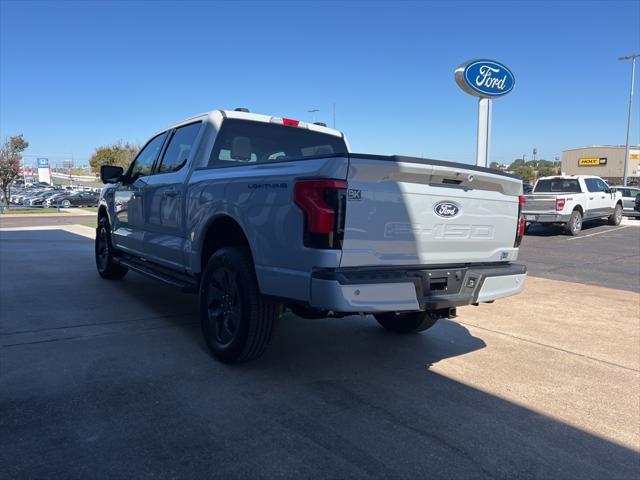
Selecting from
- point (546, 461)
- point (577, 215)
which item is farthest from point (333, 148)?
point (577, 215)

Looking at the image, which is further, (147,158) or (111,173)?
(111,173)

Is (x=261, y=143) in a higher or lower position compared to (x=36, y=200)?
higher

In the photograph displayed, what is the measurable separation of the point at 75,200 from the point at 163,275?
38081 millimetres

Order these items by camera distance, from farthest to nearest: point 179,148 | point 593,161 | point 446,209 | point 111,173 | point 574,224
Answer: point 593,161 < point 574,224 < point 111,173 < point 179,148 < point 446,209

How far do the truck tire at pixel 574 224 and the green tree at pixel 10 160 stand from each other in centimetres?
3949

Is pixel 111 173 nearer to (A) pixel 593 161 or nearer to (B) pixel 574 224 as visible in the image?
(B) pixel 574 224

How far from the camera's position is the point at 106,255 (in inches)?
301

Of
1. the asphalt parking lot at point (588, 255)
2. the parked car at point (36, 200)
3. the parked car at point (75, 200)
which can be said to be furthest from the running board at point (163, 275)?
the parked car at point (36, 200)

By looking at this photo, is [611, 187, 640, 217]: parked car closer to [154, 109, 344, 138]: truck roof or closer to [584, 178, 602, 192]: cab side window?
[584, 178, 602, 192]: cab side window

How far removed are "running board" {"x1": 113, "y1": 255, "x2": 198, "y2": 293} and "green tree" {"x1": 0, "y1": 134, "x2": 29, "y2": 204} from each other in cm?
3940

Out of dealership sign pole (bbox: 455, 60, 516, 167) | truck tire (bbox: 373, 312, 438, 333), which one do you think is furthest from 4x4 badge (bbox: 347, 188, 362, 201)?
dealership sign pole (bbox: 455, 60, 516, 167)

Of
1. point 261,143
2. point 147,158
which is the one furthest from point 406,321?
point 147,158

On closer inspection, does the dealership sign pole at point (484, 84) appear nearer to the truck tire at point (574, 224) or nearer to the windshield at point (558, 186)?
the truck tire at point (574, 224)

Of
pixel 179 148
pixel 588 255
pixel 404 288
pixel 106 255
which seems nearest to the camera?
pixel 404 288
